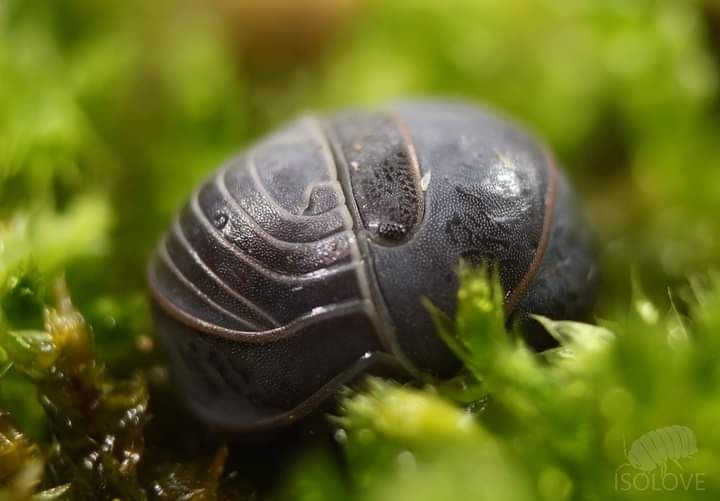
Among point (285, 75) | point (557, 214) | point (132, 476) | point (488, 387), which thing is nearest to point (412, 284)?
point (488, 387)

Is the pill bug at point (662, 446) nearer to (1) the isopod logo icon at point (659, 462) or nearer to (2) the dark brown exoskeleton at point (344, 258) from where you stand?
(1) the isopod logo icon at point (659, 462)

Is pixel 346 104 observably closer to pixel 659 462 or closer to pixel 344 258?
pixel 344 258

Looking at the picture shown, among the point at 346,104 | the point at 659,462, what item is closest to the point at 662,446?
the point at 659,462

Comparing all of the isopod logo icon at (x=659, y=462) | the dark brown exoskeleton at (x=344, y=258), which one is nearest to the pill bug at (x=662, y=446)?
the isopod logo icon at (x=659, y=462)

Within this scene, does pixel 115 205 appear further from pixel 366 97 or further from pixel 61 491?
pixel 61 491

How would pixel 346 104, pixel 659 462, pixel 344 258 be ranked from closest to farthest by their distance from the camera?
1. pixel 659 462
2. pixel 344 258
3. pixel 346 104
